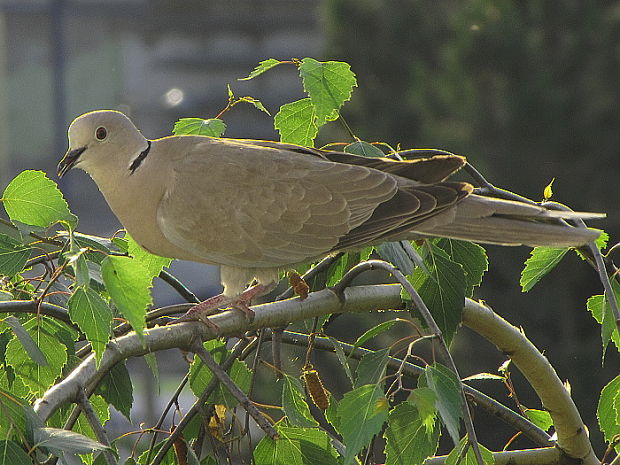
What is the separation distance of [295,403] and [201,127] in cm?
61

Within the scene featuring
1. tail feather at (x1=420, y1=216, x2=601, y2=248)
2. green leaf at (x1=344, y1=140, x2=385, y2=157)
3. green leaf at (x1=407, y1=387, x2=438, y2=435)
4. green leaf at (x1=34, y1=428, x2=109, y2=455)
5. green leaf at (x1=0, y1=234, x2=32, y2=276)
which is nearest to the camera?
green leaf at (x1=34, y1=428, x2=109, y2=455)

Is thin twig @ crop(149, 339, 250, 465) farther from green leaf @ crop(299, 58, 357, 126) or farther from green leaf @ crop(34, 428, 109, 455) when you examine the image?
green leaf @ crop(299, 58, 357, 126)

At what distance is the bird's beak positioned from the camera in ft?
5.79

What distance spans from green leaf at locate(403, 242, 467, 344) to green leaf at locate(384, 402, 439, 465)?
0.76 ft

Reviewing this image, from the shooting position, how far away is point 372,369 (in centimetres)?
123

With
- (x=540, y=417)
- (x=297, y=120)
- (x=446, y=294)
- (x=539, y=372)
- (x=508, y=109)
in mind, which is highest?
→ (x=297, y=120)

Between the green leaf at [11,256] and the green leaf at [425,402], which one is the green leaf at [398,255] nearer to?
the green leaf at [425,402]

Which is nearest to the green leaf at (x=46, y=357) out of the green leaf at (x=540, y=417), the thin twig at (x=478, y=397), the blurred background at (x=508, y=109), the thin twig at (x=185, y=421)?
the thin twig at (x=185, y=421)

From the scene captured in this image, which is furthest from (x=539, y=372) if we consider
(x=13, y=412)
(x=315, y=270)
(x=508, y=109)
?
(x=508, y=109)

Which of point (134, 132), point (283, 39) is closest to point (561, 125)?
point (134, 132)

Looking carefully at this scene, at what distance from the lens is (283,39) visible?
2166 cm

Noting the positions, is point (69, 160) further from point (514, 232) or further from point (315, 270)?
point (514, 232)

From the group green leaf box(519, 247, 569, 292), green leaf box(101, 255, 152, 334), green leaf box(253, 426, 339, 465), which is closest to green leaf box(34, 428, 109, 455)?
green leaf box(101, 255, 152, 334)

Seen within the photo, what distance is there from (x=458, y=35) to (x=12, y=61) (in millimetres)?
15908
